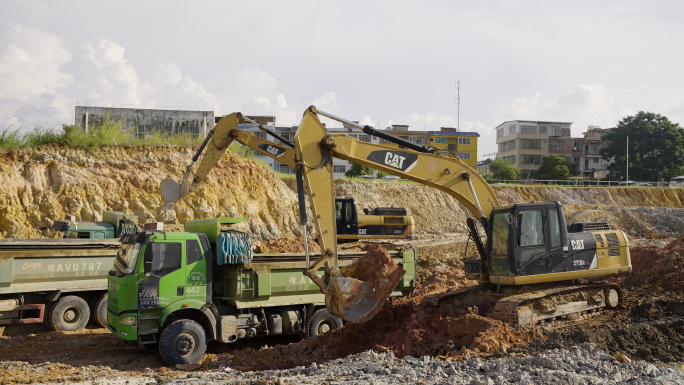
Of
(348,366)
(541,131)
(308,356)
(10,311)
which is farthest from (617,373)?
(541,131)

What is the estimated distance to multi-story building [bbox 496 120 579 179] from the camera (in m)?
71.8

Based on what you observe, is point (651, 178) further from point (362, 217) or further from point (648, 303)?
point (648, 303)

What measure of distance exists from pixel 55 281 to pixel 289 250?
8.22 m

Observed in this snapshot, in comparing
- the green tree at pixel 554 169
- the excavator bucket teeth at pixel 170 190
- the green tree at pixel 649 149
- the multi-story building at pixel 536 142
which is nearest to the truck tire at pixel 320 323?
the excavator bucket teeth at pixel 170 190

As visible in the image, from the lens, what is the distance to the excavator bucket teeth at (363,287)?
27.8ft

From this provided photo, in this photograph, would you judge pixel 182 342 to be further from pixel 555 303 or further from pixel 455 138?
pixel 455 138

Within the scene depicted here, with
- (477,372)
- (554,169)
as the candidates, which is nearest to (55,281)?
(477,372)

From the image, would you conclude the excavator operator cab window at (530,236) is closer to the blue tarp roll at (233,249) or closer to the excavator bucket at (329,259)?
the excavator bucket at (329,259)

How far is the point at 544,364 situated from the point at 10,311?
10821 millimetres

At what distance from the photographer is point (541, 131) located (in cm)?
7275

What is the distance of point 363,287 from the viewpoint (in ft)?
28.8

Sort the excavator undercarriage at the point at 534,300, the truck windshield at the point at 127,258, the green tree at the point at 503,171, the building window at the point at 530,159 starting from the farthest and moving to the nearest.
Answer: the building window at the point at 530,159 → the green tree at the point at 503,171 → the excavator undercarriage at the point at 534,300 → the truck windshield at the point at 127,258

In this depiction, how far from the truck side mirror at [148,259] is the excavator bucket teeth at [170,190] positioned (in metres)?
3.67

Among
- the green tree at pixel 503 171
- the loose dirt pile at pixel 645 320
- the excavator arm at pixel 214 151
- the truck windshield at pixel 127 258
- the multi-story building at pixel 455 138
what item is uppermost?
the multi-story building at pixel 455 138
